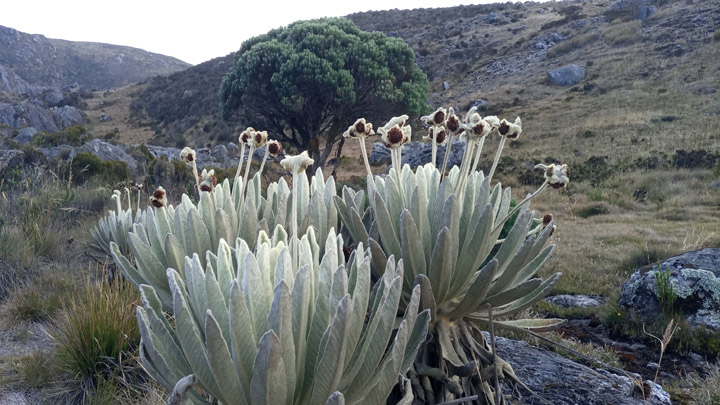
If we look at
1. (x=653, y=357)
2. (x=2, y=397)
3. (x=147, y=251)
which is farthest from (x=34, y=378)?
(x=653, y=357)

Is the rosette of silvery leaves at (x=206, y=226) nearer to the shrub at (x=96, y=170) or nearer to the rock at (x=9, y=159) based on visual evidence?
the shrub at (x=96, y=170)

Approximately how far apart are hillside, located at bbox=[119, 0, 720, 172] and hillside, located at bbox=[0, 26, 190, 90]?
30.3 m

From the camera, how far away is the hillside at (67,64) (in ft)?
228

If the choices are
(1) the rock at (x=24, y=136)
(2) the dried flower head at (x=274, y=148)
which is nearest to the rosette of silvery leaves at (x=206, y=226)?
(2) the dried flower head at (x=274, y=148)

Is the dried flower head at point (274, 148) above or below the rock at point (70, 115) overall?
above

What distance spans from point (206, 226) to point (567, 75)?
105 feet

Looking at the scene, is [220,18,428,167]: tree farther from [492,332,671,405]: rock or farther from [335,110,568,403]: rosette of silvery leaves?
[335,110,568,403]: rosette of silvery leaves

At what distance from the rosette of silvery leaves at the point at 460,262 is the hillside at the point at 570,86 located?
51.9 feet

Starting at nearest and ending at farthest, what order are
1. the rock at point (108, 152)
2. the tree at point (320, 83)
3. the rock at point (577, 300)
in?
the rock at point (577, 300), the rock at point (108, 152), the tree at point (320, 83)

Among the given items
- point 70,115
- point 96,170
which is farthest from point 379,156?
point 70,115

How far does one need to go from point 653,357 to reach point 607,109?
23.1 m

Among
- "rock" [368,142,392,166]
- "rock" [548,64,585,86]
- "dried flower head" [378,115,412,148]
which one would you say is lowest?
"rock" [368,142,392,166]

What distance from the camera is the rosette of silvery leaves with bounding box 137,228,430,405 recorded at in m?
0.97

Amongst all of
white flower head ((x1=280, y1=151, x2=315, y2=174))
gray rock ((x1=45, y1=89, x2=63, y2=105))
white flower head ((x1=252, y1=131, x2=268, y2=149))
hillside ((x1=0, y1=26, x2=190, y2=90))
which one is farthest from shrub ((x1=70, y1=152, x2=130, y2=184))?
hillside ((x1=0, y1=26, x2=190, y2=90))
